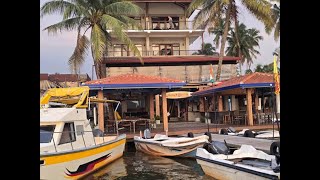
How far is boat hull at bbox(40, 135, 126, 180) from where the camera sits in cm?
811

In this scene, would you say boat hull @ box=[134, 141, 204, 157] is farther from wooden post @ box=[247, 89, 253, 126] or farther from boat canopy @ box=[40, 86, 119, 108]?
wooden post @ box=[247, 89, 253, 126]

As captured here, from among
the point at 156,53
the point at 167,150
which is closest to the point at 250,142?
the point at 167,150

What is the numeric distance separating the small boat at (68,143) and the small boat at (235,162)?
125 inches

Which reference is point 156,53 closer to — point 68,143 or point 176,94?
point 176,94

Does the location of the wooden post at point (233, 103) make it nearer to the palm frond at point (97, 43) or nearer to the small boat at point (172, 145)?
the palm frond at point (97, 43)

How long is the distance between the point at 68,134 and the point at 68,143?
34cm

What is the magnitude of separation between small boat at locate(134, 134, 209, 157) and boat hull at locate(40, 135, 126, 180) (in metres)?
1.73

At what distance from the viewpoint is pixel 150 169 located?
1145 centimetres

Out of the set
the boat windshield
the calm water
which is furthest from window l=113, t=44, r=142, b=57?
the boat windshield

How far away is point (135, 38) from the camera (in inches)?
1187

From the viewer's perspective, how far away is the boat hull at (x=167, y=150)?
12.8 metres
